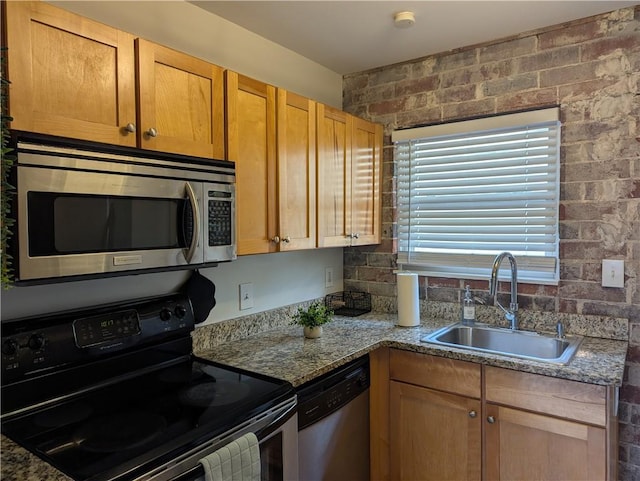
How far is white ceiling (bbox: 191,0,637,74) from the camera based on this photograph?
6.34 ft

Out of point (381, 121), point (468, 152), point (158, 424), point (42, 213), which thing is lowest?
point (158, 424)

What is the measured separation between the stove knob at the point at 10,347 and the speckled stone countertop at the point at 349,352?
2.34ft

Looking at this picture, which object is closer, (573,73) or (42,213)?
(42,213)

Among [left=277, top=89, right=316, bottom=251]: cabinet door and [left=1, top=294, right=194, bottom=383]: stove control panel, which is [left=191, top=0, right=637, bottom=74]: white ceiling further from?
[left=1, top=294, right=194, bottom=383]: stove control panel

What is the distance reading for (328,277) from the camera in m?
2.79

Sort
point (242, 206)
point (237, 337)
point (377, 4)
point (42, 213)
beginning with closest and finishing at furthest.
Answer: point (42, 213)
point (242, 206)
point (377, 4)
point (237, 337)

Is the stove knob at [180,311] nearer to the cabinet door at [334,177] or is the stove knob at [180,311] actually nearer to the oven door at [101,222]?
the oven door at [101,222]

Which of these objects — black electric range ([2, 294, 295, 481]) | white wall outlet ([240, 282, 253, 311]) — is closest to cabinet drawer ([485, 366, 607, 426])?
black electric range ([2, 294, 295, 481])

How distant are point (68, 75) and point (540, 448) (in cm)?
211

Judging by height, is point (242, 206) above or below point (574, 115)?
below

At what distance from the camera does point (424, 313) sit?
2578mm

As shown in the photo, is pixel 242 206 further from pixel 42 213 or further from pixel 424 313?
pixel 424 313

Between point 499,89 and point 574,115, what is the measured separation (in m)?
0.40

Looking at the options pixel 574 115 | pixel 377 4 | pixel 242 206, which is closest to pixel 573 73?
pixel 574 115
